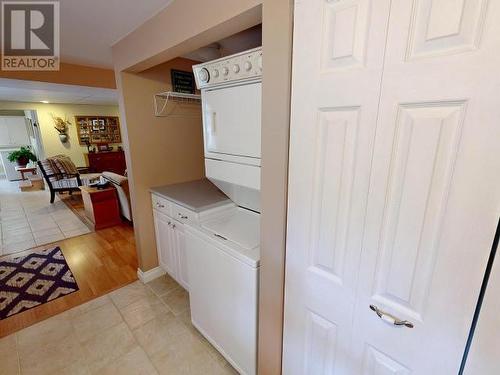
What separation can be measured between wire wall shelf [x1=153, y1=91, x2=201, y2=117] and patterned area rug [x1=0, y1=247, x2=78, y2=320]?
1.92m

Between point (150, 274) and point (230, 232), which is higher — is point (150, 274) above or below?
below

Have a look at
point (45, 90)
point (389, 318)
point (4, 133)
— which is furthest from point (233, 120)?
point (4, 133)

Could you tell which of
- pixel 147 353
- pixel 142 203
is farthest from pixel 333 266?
pixel 142 203

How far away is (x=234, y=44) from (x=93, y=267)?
2.71 meters

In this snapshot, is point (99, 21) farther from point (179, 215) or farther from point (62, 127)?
point (62, 127)

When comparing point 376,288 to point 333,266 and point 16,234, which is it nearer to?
point 333,266

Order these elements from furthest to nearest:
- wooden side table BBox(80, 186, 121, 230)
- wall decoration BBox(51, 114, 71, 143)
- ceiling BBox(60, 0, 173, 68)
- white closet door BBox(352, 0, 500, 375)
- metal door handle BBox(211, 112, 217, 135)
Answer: wall decoration BBox(51, 114, 71, 143) < wooden side table BBox(80, 186, 121, 230) < metal door handle BBox(211, 112, 217, 135) < ceiling BBox(60, 0, 173, 68) < white closet door BBox(352, 0, 500, 375)

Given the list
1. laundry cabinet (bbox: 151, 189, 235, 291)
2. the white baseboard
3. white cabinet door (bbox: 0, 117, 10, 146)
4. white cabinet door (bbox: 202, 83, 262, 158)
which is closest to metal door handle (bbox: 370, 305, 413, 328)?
white cabinet door (bbox: 202, 83, 262, 158)

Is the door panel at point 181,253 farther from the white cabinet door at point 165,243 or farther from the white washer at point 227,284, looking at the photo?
the white washer at point 227,284

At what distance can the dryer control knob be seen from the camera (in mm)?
1393

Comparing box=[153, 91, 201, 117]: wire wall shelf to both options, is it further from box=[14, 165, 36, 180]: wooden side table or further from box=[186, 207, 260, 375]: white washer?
box=[14, 165, 36, 180]: wooden side table

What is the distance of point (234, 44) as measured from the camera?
6.16ft

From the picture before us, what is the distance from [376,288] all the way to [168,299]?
1.91 metres

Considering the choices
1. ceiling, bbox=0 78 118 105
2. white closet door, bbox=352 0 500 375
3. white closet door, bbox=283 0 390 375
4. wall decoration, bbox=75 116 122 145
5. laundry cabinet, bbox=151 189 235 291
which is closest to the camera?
white closet door, bbox=352 0 500 375
